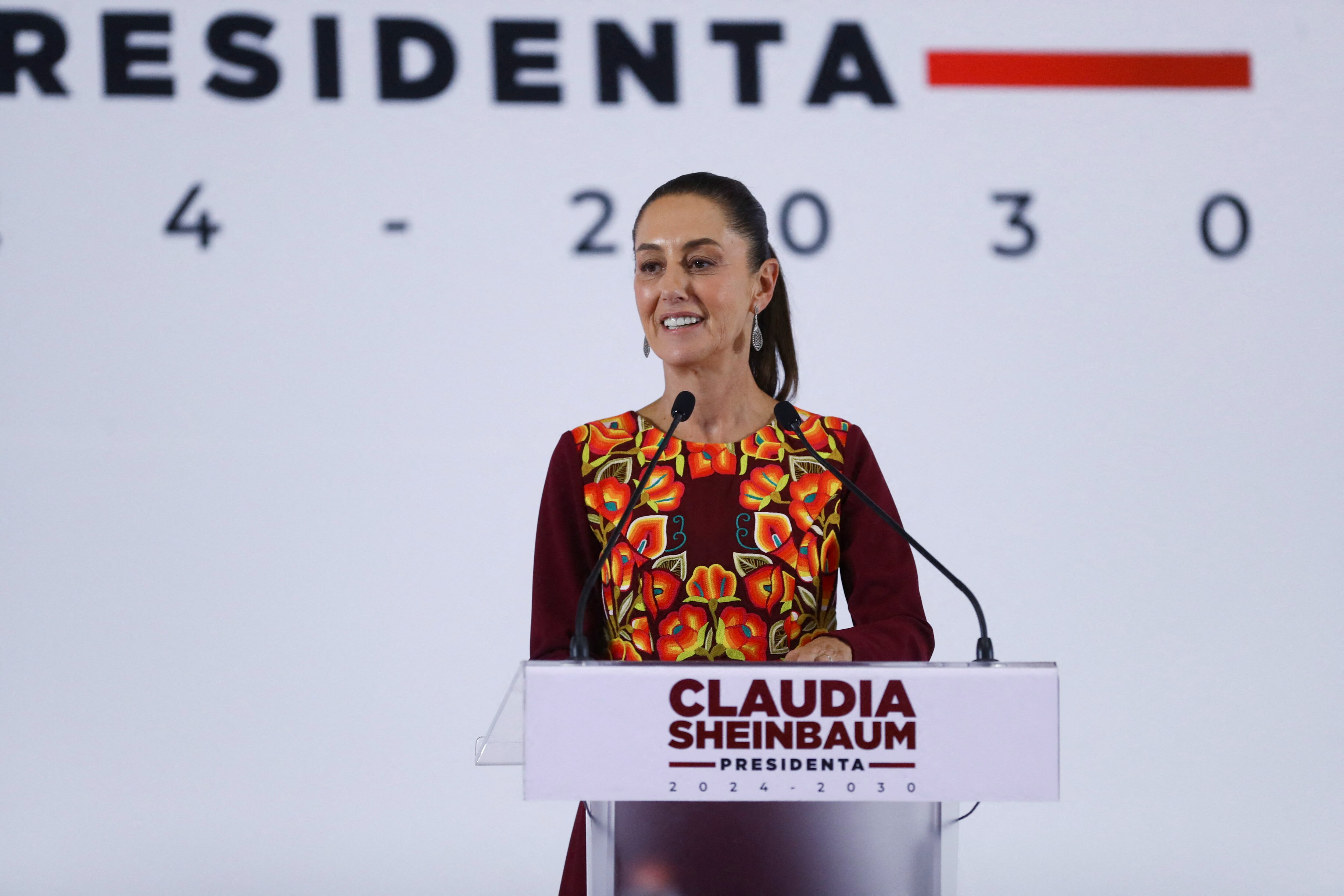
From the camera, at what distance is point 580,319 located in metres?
2.99

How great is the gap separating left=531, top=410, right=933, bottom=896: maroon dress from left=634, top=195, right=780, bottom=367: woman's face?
0.12 metres

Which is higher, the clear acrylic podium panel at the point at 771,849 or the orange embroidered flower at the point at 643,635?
the orange embroidered flower at the point at 643,635

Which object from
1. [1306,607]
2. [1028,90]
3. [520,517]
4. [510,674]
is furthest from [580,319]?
[1306,607]

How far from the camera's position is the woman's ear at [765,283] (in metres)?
1.73

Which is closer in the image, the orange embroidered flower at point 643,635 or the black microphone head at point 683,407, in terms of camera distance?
the black microphone head at point 683,407

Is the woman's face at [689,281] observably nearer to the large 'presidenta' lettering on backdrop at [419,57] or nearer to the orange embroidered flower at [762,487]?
the orange embroidered flower at [762,487]

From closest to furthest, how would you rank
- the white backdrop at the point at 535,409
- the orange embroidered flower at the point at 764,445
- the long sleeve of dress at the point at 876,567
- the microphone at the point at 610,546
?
the microphone at the point at 610,546, the long sleeve of dress at the point at 876,567, the orange embroidered flower at the point at 764,445, the white backdrop at the point at 535,409

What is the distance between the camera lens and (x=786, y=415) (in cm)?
139

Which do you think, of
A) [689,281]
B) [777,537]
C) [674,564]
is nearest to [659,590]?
[674,564]

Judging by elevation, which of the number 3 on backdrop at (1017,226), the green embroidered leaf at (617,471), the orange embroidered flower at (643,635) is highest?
the number 3 on backdrop at (1017,226)

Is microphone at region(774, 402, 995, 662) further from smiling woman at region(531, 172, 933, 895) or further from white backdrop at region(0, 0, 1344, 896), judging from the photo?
white backdrop at region(0, 0, 1344, 896)

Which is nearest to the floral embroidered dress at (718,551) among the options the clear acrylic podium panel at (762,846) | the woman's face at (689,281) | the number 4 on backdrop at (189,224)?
the woman's face at (689,281)

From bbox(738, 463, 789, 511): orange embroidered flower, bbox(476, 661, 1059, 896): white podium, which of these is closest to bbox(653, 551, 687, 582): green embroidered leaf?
bbox(738, 463, 789, 511): orange embroidered flower

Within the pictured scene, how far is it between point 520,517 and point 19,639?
3.89 ft
